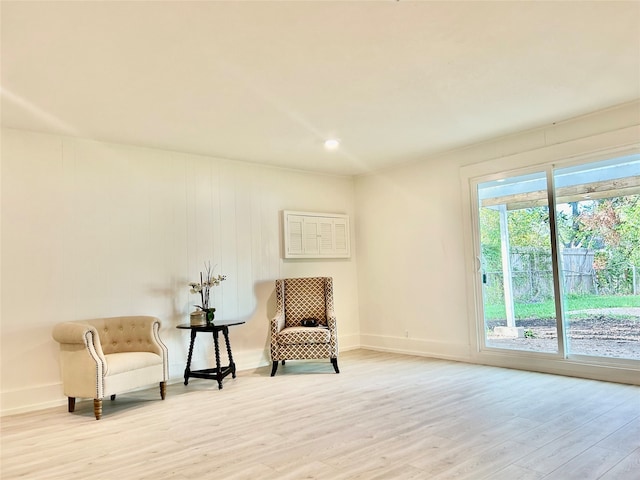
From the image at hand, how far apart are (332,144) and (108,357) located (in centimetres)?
300

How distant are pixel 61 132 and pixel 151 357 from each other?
2.24 metres

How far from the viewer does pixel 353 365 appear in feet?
17.1

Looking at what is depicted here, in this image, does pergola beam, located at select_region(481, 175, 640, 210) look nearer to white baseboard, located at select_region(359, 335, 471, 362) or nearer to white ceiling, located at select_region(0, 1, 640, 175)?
white ceiling, located at select_region(0, 1, 640, 175)

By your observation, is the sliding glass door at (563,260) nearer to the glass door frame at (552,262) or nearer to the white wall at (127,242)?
the glass door frame at (552,262)

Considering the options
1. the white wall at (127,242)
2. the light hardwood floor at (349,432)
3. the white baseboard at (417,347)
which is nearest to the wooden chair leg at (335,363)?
the light hardwood floor at (349,432)

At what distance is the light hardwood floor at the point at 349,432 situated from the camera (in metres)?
2.43

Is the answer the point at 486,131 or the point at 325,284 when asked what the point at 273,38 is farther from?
the point at 325,284

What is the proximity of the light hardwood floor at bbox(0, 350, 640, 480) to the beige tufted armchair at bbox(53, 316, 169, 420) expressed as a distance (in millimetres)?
228

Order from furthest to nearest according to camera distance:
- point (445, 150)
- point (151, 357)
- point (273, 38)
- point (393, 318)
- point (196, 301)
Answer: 1. point (393, 318)
2. point (445, 150)
3. point (196, 301)
4. point (151, 357)
5. point (273, 38)

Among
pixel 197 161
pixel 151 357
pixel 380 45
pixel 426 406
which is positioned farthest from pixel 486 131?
pixel 151 357

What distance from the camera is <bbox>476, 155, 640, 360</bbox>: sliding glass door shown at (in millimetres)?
4098

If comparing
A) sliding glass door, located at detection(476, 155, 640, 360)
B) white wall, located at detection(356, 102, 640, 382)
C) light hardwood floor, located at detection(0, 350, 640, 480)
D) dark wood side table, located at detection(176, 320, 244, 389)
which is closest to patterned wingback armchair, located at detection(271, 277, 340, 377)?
light hardwood floor, located at detection(0, 350, 640, 480)

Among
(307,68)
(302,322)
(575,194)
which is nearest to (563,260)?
(575,194)

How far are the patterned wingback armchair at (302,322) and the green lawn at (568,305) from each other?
1.79 meters
